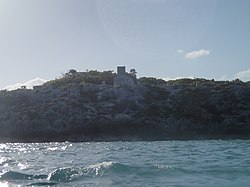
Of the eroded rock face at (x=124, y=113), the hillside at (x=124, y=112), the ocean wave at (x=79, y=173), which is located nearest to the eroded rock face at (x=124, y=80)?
the hillside at (x=124, y=112)

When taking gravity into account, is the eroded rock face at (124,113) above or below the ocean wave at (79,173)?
above

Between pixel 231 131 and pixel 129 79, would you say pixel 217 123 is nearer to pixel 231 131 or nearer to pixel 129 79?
pixel 231 131

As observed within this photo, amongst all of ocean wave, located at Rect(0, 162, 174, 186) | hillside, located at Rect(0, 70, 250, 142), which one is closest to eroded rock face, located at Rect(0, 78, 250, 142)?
hillside, located at Rect(0, 70, 250, 142)

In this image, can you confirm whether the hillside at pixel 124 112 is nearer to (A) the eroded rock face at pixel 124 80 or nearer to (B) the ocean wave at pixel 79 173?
(A) the eroded rock face at pixel 124 80

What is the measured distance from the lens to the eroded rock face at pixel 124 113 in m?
101

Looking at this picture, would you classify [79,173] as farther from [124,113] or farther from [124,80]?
[124,80]

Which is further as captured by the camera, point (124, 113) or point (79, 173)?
point (124, 113)

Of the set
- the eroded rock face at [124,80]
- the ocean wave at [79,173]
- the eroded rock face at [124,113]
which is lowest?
the ocean wave at [79,173]

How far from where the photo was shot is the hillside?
10119 centimetres

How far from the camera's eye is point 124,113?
109 meters

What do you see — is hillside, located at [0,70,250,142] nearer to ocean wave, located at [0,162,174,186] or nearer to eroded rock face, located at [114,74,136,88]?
eroded rock face, located at [114,74,136,88]

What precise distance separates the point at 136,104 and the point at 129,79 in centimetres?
1400

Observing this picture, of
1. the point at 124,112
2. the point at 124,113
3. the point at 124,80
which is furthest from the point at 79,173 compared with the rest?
the point at 124,80

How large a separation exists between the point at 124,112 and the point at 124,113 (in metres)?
0.96
